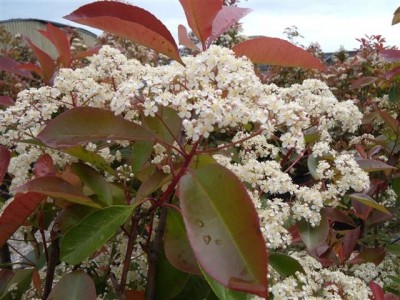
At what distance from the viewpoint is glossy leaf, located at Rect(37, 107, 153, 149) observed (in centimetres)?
81

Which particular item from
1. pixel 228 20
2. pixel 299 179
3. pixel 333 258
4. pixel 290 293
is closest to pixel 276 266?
pixel 290 293

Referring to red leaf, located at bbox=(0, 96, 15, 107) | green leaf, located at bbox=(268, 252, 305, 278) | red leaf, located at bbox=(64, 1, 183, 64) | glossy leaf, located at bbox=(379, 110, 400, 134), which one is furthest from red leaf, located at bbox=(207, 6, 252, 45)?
glossy leaf, located at bbox=(379, 110, 400, 134)

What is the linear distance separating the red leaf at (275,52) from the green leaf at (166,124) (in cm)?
21

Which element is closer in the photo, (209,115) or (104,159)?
(209,115)

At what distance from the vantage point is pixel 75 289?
915 millimetres

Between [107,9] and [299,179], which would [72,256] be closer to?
[107,9]

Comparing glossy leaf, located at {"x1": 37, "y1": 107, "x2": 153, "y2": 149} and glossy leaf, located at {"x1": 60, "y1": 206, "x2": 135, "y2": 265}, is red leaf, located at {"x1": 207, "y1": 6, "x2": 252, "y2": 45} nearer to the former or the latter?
glossy leaf, located at {"x1": 37, "y1": 107, "x2": 153, "y2": 149}

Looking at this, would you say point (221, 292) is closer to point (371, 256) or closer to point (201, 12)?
point (201, 12)

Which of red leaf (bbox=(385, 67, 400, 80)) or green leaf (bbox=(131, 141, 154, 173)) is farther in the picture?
red leaf (bbox=(385, 67, 400, 80))

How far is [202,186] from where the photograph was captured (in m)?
0.74

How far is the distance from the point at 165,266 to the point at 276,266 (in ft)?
0.76

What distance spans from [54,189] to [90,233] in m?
0.10

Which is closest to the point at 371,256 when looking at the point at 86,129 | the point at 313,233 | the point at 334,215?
the point at 334,215

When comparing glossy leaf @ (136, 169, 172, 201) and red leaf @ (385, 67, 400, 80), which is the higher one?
red leaf @ (385, 67, 400, 80)
